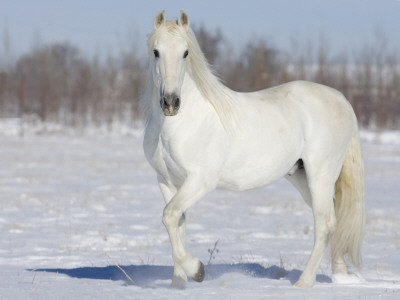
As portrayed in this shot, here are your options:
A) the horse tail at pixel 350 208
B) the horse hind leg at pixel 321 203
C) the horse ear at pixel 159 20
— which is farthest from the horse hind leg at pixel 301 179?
the horse ear at pixel 159 20

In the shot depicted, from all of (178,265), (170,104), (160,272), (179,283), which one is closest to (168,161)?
(170,104)

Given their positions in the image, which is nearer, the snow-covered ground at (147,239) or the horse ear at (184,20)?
the horse ear at (184,20)

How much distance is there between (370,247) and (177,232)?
3.61m

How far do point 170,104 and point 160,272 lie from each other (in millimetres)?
1957

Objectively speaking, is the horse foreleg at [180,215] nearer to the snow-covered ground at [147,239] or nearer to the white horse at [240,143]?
the white horse at [240,143]

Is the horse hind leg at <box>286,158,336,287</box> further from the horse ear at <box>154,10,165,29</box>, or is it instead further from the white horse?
the horse ear at <box>154,10,165,29</box>

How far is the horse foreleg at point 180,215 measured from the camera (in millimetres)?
3822

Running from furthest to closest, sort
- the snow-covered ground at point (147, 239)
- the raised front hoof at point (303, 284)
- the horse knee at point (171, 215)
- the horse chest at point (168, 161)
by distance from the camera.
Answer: the raised front hoof at point (303, 284) → the snow-covered ground at point (147, 239) → the horse chest at point (168, 161) → the horse knee at point (171, 215)

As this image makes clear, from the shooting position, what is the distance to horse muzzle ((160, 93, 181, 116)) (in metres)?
3.63

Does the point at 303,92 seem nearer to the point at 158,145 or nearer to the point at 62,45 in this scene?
the point at 158,145

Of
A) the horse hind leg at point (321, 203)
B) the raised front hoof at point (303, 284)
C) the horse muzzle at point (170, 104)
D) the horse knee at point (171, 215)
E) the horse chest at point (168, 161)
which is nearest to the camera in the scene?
the horse muzzle at point (170, 104)

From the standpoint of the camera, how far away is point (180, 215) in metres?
3.83

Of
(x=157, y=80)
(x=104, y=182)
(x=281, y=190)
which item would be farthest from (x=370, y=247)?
(x=104, y=182)

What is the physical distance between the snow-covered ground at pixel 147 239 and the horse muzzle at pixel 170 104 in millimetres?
1162
